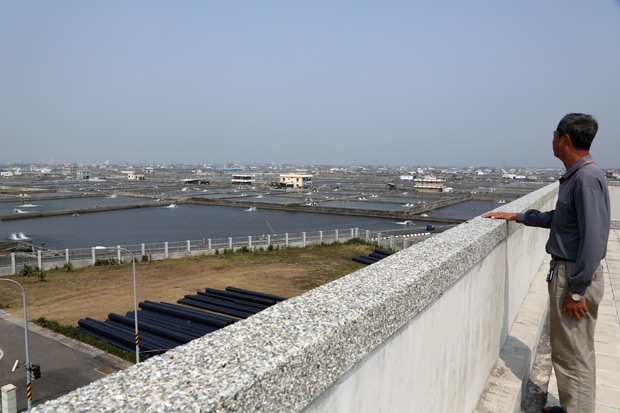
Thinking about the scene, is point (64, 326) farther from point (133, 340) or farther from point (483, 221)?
point (483, 221)

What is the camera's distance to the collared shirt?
2.67m

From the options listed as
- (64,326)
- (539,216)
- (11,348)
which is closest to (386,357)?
(539,216)

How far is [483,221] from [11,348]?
50.4 ft

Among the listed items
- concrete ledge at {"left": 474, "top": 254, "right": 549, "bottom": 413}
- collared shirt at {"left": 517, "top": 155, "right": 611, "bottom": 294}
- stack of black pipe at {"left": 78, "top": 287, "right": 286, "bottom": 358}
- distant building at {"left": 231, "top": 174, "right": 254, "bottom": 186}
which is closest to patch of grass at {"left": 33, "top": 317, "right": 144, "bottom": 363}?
stack of black pipe at {"left": 78, "top": 287, "right": 286, "bottom": 358}

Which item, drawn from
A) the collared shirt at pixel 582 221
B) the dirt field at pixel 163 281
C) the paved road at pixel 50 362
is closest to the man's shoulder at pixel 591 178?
the collared shirt at pixel 582 221

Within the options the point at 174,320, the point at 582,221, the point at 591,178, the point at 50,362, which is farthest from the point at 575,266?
the point at 174,320

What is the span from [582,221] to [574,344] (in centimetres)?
92

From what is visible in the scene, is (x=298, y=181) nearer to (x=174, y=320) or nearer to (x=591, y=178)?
(x=174, y=320)

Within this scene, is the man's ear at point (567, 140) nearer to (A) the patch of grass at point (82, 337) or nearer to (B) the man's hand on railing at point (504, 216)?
(B) the man's hand on railing at point (504, 216)

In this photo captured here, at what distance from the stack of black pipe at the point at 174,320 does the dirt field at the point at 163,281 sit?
1.44m

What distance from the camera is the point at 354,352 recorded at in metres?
1.64

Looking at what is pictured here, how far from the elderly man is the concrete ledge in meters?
0.45

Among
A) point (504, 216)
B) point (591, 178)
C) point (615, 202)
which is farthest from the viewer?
point (615, 202)

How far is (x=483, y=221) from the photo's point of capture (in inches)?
163
